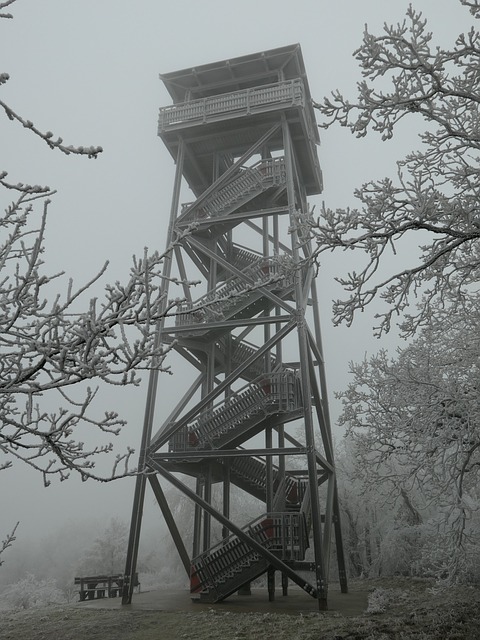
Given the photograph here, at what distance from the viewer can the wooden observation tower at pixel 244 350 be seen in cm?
1262

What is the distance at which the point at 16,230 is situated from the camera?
15.3 ft

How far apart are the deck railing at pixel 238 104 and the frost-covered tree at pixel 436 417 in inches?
314

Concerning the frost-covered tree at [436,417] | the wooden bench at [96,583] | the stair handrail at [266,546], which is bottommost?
the wooden bench at [96,583]

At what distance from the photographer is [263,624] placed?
955 centimetres

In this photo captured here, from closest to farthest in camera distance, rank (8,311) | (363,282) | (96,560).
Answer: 1. (8,311)
2. (363,282)
3. (96,560)

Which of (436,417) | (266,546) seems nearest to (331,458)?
(266,546)

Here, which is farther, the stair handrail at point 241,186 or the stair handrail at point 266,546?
the stair handrail at point 241,186

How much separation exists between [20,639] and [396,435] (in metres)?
7.70

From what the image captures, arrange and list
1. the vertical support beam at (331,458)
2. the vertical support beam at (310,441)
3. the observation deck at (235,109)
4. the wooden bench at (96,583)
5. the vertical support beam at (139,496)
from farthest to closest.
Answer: the wooden bench at (96,583)
the observation deck at (235,109)
the vertical support beam at (331,458)
the vertical support beam at (139,496)
the vertical support beam at (310,441)

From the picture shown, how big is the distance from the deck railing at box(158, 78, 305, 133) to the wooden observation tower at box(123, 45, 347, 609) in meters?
0.04

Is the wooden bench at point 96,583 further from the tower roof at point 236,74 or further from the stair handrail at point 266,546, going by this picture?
the tower roof at point 236,74

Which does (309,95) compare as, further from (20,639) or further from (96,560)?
(96,560)

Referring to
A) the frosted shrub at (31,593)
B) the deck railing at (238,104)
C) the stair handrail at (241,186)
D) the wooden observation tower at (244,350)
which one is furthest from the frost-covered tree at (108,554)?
the deck railing at (238,104)

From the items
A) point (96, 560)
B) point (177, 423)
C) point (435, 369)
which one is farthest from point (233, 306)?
point (96, 560)
